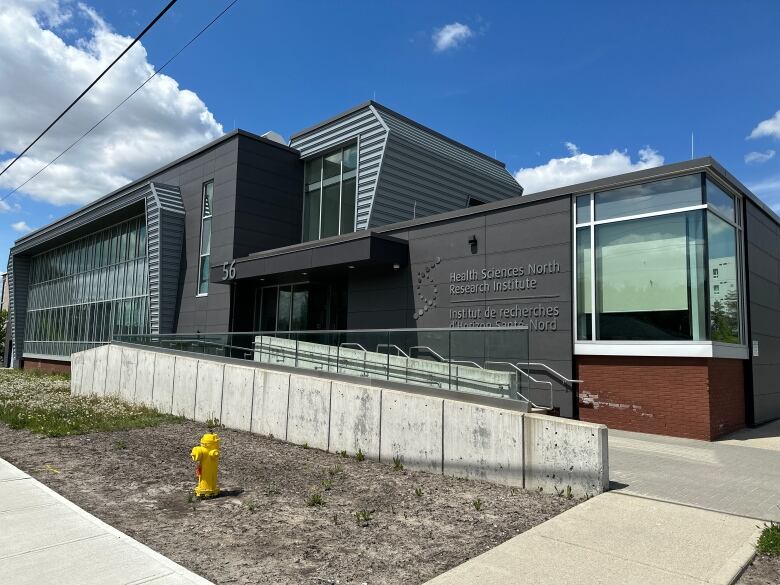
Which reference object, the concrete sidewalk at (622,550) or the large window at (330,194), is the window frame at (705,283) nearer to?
the concrete sidewalk at (622,550)

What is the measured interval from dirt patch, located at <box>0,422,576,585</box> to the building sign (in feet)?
18.6

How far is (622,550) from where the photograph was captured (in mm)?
4957

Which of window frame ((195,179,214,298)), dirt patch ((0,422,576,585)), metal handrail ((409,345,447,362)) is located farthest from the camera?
window frame ((195,179,214,298))

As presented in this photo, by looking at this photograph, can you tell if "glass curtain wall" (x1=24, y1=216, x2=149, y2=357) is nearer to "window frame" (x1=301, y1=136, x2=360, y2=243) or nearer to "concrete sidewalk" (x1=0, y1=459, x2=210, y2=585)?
"window frame" (x1=301, y1=136, x2=360, y2=243)

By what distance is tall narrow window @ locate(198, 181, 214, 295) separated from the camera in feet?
74.4

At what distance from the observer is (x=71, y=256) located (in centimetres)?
3441

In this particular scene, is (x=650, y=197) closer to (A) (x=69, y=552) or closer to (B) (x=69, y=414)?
(A) (x=69, y=552)

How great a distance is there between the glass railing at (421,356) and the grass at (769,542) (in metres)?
3.36

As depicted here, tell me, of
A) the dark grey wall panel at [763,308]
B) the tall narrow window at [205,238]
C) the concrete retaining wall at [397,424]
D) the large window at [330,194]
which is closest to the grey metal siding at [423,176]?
the large window at [330,194]

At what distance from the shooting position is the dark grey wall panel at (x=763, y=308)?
13.2 m

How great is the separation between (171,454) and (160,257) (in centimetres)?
1518

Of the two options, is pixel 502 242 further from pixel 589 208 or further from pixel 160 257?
pixel 160 257

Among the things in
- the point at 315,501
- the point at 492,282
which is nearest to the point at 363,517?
the point at 315,501

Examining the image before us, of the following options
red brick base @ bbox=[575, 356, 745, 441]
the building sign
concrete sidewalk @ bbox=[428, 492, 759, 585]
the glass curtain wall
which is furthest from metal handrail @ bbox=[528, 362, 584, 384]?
the glass curtain wall
